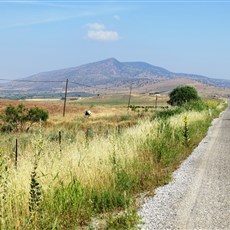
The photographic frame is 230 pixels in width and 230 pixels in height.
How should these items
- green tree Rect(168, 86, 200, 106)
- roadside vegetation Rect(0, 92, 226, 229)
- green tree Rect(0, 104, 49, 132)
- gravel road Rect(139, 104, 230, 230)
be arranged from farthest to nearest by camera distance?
green tree Rect(168, 86, 200, 106) → green tree Rect(0, 104, 49, 132) → gravel road Rect(139, 104, 230, 230) → roadside vegetation Rect(0, 92, 226, 229)

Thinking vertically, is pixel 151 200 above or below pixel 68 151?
below

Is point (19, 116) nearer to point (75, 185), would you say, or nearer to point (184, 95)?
point (75, 185)

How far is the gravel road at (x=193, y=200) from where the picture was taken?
8.30m

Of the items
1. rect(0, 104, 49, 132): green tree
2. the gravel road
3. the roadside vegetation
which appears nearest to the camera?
the roadside vegetation

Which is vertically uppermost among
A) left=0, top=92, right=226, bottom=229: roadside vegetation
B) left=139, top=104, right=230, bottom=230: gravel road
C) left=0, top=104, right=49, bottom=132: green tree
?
left=0, top=92, right=226, bottom=229: roadside vegetation

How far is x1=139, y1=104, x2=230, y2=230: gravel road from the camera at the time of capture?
27.2ft

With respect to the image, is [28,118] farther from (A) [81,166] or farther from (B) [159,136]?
(A) [81,166]

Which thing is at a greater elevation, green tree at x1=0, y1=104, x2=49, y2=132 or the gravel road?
the gravel road

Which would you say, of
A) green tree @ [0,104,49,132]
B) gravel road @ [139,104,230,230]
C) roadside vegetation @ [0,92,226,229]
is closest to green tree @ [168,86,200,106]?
green tree @ [0,104,49,132]

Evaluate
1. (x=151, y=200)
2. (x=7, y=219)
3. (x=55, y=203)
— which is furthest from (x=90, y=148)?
(x=7, y=219)

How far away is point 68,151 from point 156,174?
3.09 meters

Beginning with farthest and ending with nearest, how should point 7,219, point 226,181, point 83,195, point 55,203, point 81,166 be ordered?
point 226,181, point 81,166, point 83,195, point 55,203, point 7,219

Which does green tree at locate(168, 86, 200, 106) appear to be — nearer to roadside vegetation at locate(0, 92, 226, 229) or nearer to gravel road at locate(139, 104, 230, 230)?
gravel road at locate(139, 104, 230, 230)

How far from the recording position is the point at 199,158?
1703 centimetres
